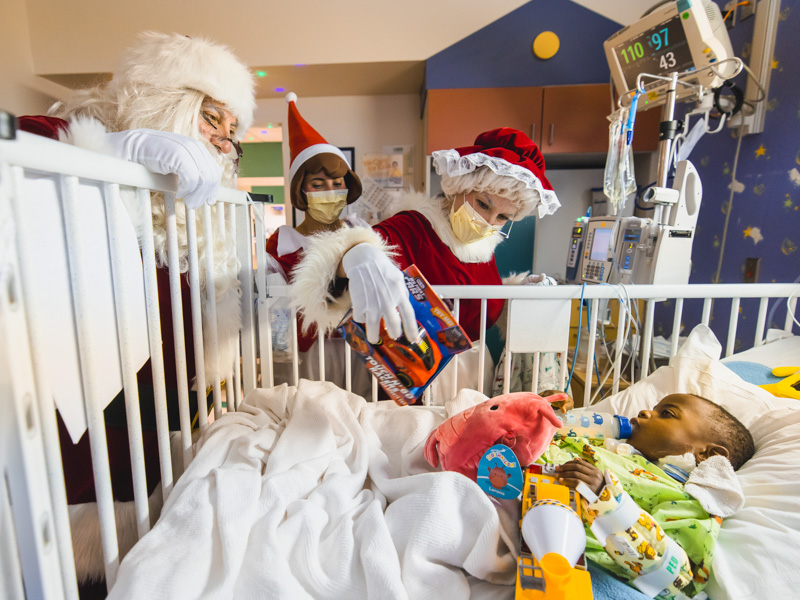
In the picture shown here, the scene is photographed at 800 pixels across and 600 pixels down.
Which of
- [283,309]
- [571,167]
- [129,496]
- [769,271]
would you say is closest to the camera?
[129,496]

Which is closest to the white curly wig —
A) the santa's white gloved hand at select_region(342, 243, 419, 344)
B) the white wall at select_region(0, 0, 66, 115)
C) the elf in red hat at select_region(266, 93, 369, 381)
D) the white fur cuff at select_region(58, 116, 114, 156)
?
the elf in red hat at select_region(266, 93, 369, 381)

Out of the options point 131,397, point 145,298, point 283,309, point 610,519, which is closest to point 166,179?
point 145,298

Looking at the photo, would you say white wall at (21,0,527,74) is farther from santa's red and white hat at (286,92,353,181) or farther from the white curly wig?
the white curly wig

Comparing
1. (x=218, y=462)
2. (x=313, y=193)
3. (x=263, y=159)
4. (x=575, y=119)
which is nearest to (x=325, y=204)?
(x=313, y=193)

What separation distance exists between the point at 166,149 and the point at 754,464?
1282mm

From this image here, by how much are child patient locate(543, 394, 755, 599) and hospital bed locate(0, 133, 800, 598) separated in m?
0.04

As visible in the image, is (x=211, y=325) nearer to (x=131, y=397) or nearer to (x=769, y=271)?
(x=131, y=397)

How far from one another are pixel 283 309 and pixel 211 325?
336mm

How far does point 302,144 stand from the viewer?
158 cm

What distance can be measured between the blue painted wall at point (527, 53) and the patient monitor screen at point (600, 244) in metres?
1.17

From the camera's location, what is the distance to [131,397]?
602 millimetres

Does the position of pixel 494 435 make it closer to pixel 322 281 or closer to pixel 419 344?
pixel 419 344

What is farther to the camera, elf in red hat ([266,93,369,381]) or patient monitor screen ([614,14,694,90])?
patient monitor screen ([614,14,694,90])

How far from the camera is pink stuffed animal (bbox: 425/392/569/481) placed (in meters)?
0.82
